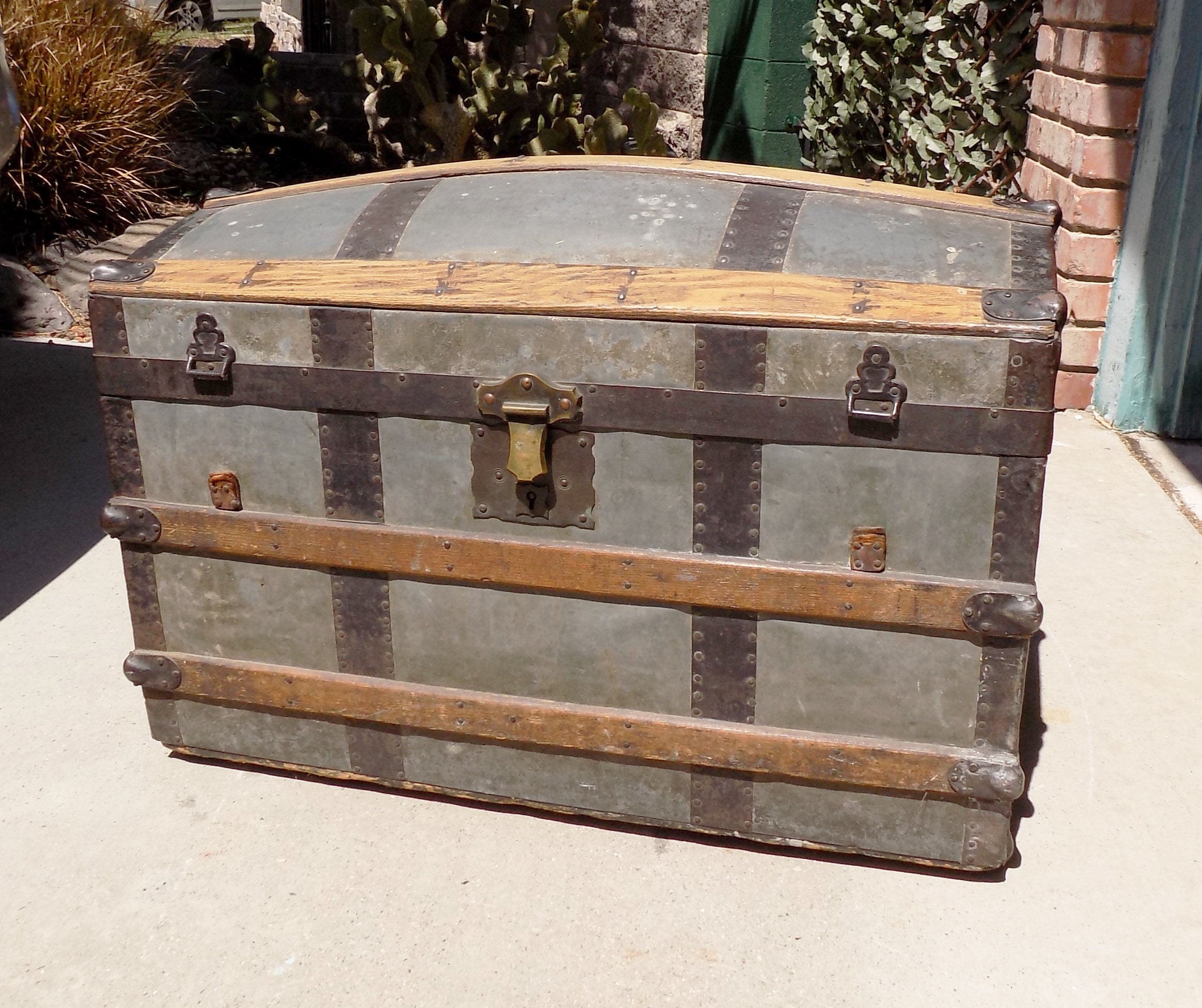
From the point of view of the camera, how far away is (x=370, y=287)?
2.34 m

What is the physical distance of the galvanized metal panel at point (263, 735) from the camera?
8.68ft

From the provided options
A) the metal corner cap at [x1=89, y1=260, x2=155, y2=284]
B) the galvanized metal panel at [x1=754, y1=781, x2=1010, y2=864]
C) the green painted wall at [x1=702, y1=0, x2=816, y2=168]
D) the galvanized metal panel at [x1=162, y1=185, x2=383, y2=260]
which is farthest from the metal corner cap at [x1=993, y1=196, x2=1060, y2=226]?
the green painted wall at [x1=702, y1=0, x2=816, y2=168]

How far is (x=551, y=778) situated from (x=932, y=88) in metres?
3.92

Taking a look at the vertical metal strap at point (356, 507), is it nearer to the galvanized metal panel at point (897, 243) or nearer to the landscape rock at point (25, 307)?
the galvanized metal panel at point (897, 243)

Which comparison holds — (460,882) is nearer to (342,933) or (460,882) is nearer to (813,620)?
(342,933)

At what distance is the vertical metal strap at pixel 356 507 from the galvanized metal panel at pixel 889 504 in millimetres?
775

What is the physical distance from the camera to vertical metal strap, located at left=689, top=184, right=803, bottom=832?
2.17 metres

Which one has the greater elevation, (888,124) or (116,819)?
(888,124)

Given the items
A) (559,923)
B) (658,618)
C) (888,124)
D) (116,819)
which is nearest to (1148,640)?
(658,618)

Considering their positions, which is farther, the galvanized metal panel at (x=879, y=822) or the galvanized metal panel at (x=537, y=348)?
the galvanized metal panel at (x=879, y=822)

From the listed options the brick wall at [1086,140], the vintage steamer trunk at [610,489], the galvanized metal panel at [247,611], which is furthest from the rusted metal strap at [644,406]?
the brick wall at [1086,140]

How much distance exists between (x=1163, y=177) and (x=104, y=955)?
402 centimetres

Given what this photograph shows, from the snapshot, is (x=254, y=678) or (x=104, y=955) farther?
(x=254, y=678)

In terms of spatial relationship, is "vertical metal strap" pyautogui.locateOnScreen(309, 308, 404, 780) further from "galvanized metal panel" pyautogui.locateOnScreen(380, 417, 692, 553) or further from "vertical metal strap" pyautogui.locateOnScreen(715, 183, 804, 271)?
"vertical metal strap" pyautogui.locateOnScreen(715, 183, 804, 271)
